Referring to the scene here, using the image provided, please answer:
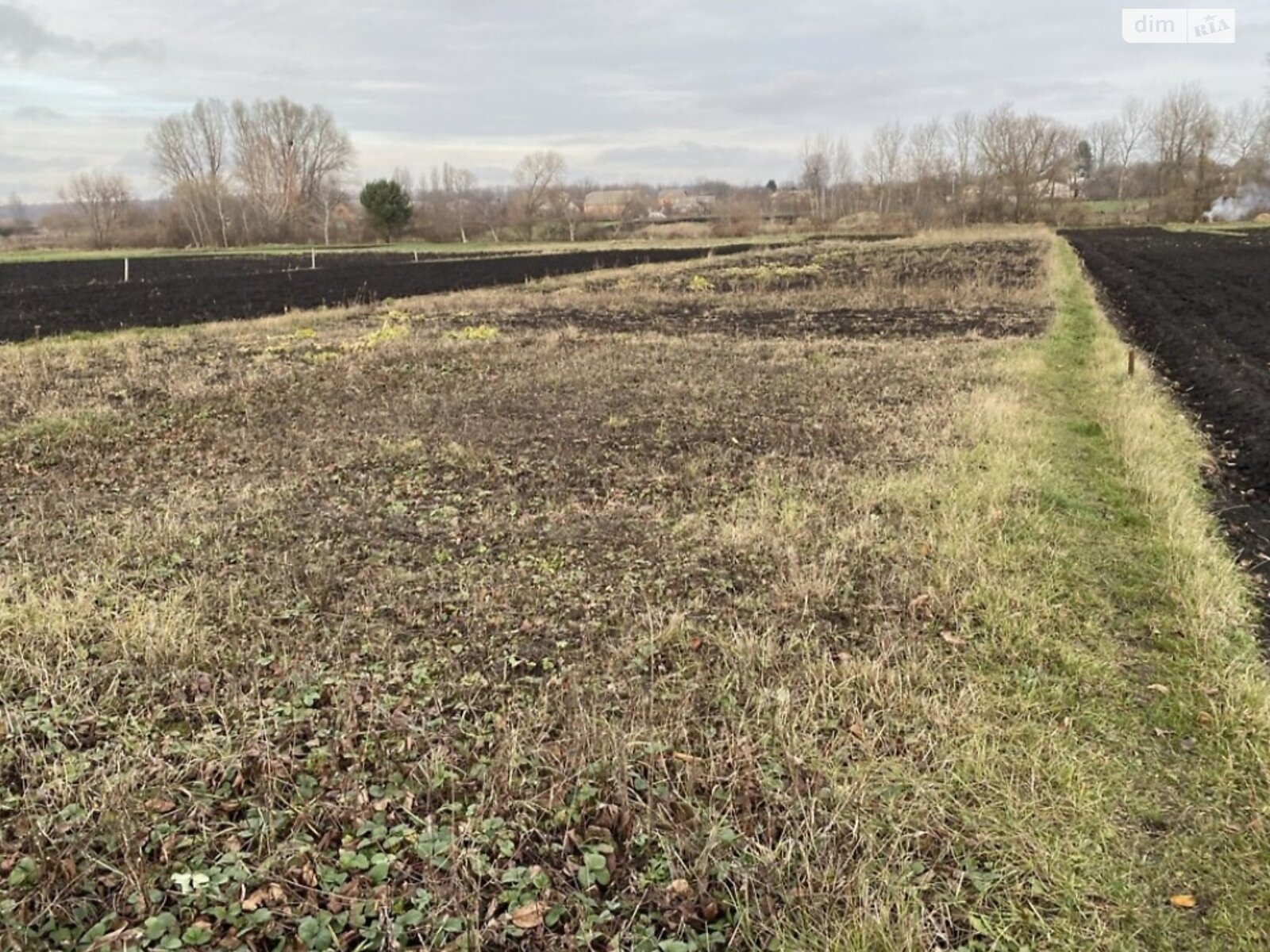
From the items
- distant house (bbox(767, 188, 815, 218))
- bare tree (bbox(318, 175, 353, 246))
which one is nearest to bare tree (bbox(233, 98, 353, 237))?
bare tree (bbox(318, 175, 353, 246))

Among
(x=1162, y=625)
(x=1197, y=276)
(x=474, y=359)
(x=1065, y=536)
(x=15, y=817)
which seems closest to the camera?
(x=15, y=817)

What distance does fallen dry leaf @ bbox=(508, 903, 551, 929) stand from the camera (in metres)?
2.95

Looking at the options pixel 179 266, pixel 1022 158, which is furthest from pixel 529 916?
pixel 1022 158

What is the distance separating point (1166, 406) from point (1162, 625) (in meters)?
7.12

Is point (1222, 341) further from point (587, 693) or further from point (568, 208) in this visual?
point (568, 208)

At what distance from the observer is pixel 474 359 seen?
15.2 meters

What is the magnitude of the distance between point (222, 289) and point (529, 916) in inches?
1366

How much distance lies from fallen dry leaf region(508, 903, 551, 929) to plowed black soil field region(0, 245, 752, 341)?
22.9 metres

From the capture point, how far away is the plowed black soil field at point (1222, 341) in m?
7.76

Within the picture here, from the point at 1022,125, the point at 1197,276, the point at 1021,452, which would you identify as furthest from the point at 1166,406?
the point at 1022,125

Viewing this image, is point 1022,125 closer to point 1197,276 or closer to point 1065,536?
point 1197,276

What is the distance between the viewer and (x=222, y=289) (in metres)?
32.4

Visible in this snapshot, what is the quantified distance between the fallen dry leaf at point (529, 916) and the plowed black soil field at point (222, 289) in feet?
75.0

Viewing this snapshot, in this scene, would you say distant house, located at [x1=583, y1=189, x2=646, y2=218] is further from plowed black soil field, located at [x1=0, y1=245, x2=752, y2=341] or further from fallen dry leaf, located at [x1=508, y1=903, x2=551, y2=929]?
fallen dry leaf, located at [x1=508, y1=903, x2=551, y2=929]
